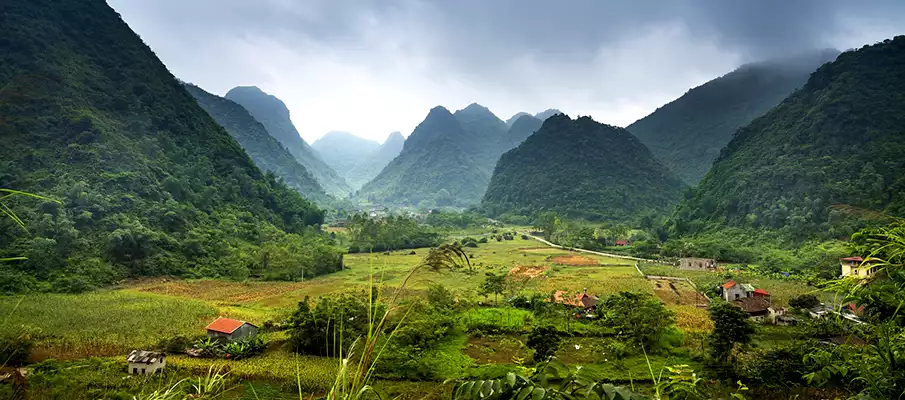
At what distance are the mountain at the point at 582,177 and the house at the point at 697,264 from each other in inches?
1423

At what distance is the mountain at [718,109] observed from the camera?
106188 mm

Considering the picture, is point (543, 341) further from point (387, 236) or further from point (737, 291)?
point (387, 236)

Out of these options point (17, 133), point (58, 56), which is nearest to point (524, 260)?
point (17, 133)

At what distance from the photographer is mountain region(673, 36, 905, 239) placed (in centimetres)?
3872

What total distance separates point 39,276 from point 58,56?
110 ft

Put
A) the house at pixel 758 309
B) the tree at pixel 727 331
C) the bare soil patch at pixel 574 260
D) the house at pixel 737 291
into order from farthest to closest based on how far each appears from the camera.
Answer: the bare soil patch at pixel 574 260, the house at pixel 737 291, the house at pixel 758 309, the tree at pixel 727 331

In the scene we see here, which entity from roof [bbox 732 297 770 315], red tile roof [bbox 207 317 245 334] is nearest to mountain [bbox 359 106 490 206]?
roof [bbox 732 297 770 315]

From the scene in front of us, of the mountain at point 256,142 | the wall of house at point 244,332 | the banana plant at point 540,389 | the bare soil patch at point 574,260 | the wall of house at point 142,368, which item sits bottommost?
the bare soil patch at point 574,260

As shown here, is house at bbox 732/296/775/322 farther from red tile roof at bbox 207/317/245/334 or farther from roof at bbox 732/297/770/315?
red tile roof at bbox 207/317/245/334

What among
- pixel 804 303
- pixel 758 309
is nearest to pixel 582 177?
pixel 804 303

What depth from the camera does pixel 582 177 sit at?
87.6m

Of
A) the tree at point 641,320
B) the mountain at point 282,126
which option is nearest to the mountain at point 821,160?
the tree at point 641,320

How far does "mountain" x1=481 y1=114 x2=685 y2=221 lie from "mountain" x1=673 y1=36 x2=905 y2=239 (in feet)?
67.2

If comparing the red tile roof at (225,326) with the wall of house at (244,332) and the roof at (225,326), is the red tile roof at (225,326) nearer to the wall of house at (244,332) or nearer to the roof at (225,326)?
the roof at (225,326)
